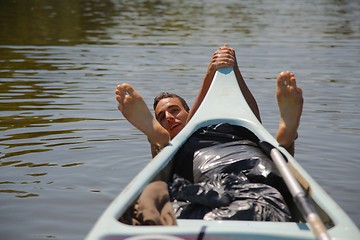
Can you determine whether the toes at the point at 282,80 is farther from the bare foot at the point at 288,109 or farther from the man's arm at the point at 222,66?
the man's arm at the point at 222,66

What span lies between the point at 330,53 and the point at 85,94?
5663mm

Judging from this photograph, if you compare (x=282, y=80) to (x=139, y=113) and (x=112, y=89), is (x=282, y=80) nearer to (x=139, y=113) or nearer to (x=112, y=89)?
(x=139, y=113)

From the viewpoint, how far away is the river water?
561 centimetres

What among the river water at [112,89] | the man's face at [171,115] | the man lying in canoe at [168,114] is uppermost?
the man lying in canoe at [168,114]

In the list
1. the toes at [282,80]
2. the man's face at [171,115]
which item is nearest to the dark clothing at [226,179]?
the man's face at [171,115]

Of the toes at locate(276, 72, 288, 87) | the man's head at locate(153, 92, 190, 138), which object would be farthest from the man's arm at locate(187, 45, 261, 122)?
the toes at locate(276, 72, 288, 87)

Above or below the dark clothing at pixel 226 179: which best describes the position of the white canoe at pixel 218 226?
above

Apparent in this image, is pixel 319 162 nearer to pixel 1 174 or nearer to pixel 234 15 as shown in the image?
pixel 1 174

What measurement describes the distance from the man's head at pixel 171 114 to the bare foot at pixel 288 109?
42.0 inches

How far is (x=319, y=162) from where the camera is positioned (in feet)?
21.3

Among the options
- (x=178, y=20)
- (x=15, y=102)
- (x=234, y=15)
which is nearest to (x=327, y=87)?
(x=15, y=102)

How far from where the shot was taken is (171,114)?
579cm

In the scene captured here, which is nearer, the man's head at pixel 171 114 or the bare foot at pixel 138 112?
the bare foot at pixel 138 112

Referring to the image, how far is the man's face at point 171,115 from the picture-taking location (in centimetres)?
573
